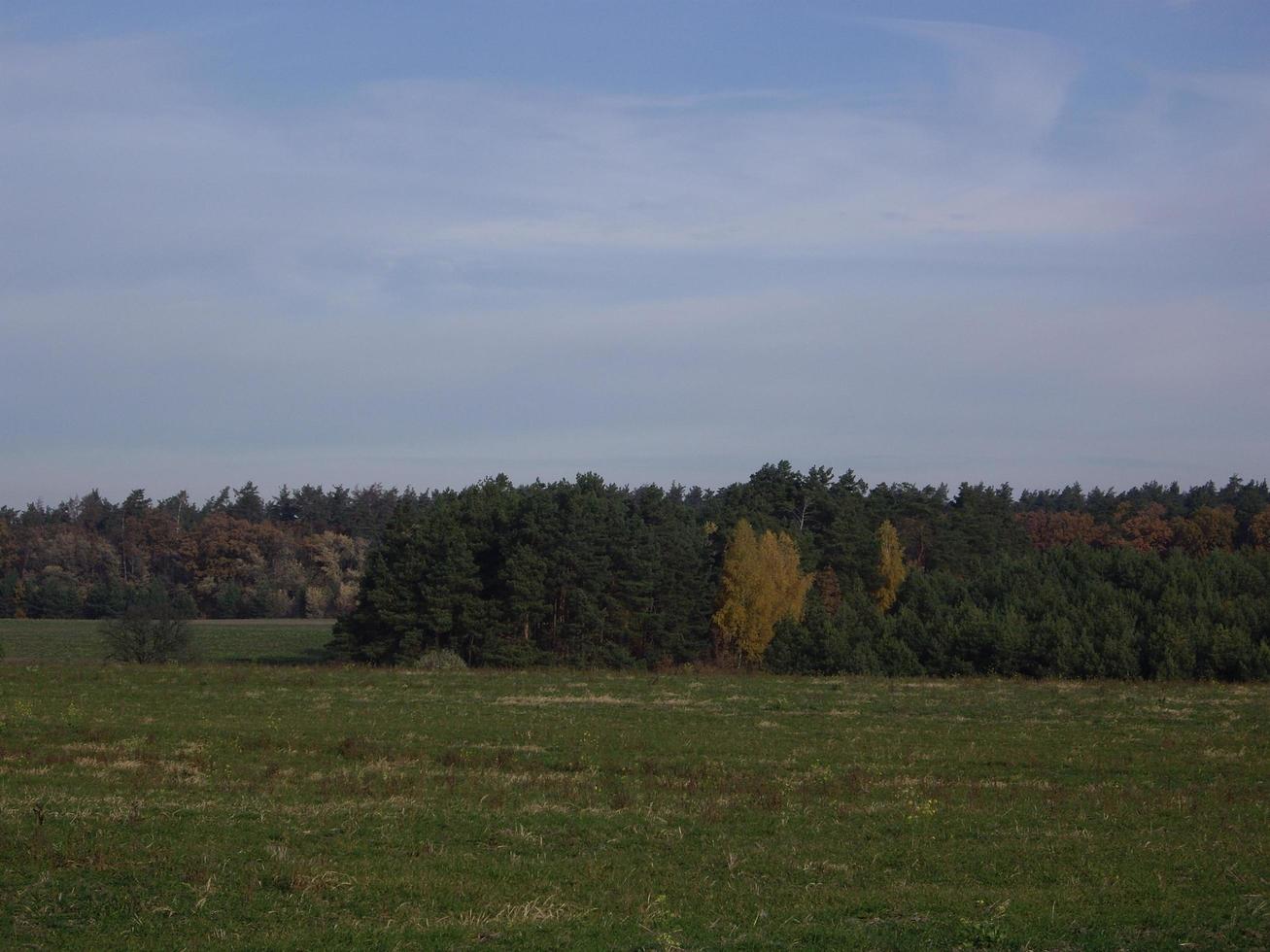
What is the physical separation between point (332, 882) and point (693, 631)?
62905 millimetres

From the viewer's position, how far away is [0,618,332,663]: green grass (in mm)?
71688

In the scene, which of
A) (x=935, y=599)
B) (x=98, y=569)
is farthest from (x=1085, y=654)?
(x=98, y=569)

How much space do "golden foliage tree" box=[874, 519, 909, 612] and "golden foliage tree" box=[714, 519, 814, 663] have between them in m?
11.8

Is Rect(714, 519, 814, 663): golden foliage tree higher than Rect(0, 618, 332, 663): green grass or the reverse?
higher

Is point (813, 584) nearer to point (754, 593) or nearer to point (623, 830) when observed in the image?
point (754, 593)

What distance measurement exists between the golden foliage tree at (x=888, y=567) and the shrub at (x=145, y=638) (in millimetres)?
48661

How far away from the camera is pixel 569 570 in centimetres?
6900

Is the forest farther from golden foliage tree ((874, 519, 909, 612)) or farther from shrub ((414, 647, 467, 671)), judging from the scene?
shrub ((414, 647, 467, 671))

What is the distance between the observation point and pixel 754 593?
71875mm

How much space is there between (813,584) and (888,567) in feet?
19.2

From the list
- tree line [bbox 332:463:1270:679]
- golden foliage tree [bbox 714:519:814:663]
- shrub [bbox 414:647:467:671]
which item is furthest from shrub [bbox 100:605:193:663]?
golden foliage tree [bbox 714:519:814:663]

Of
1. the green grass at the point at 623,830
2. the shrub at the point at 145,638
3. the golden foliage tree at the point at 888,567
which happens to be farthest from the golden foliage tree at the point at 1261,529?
the shrub at the point at 145,638

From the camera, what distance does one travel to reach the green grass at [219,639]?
71688 millimetres

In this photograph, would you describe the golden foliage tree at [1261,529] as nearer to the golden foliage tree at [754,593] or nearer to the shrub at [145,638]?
the golden foliage tree at [754,593]
